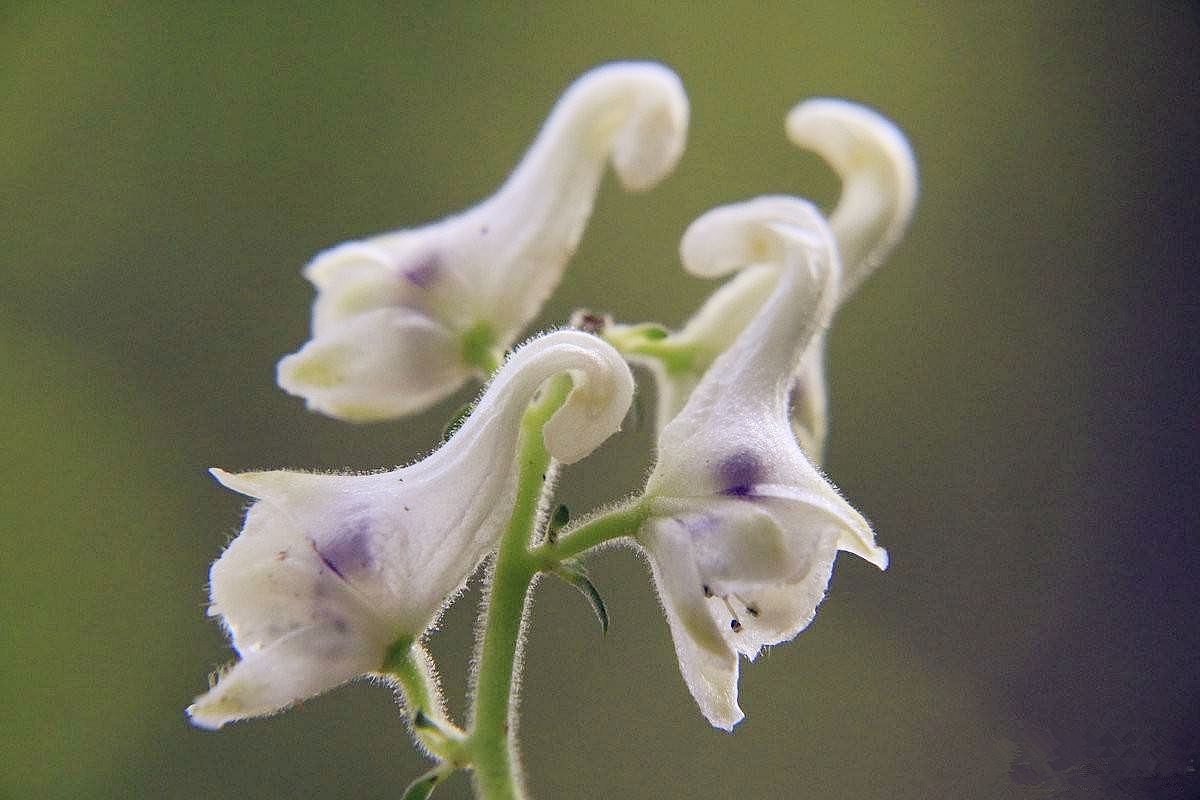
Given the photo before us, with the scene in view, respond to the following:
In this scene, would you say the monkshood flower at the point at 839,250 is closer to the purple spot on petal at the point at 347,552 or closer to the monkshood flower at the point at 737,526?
the monkshood flower at the point at 737,526

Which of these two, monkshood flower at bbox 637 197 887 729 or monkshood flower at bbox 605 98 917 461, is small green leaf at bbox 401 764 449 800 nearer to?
monkshood flower at bbox 637 197 887 729

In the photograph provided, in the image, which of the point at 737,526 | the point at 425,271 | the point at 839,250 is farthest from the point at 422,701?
the point at 839,250

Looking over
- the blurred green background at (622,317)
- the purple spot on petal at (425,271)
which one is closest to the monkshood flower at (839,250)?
the purple spot on petal at (425,271)

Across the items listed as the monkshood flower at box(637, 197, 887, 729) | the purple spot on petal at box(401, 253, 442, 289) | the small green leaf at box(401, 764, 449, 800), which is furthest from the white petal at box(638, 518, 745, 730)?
the purple spot on petal at box(401, 253, 442, 289)

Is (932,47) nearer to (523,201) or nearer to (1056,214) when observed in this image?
(1056,214)

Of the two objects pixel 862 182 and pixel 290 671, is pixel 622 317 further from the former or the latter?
pixel 290 671
